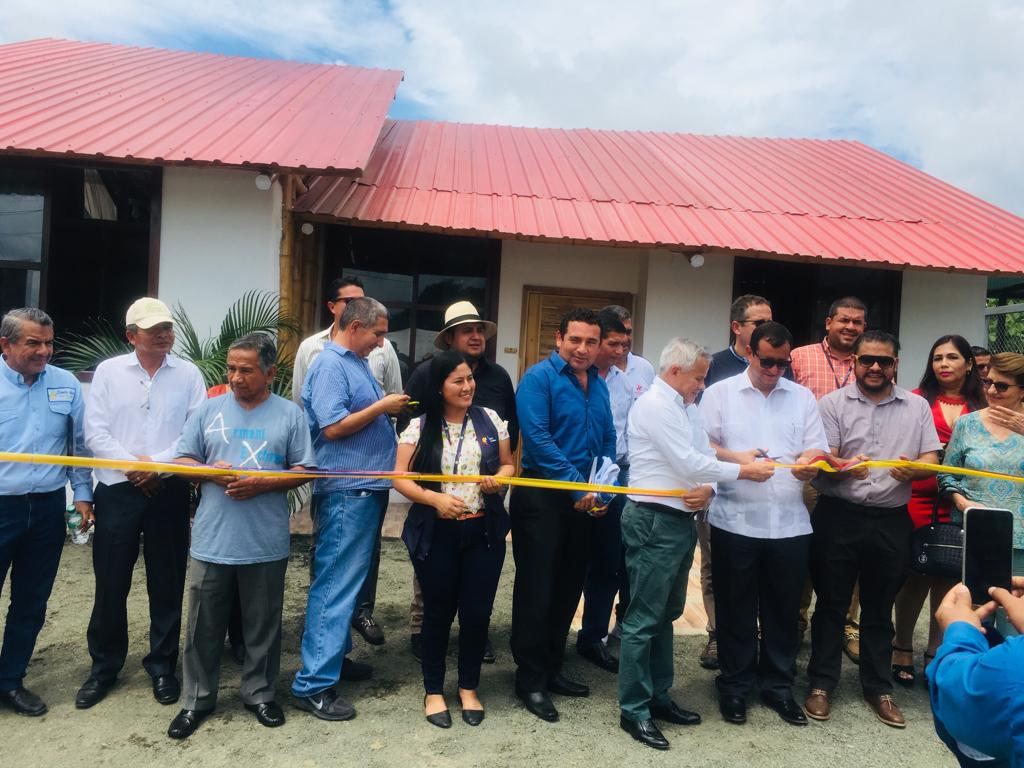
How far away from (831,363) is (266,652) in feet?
11.4

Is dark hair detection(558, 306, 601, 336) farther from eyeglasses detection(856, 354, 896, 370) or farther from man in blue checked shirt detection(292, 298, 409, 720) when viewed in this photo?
Answer: eyeglasses detection(856, 354, 896, 370)

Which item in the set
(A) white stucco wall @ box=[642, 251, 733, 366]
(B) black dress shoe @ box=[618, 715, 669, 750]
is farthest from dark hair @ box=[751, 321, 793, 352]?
(A) white stucco wall @ box=[642, 251, 733, 366]

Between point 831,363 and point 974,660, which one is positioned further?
point 831,363

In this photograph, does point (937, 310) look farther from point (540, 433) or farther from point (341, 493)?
point (341, 493)

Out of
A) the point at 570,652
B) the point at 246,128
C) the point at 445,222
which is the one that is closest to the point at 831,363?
the point at 570,652

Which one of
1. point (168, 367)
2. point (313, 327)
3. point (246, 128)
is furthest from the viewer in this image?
point (313, 327)

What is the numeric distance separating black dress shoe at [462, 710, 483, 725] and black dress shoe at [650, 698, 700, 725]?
0.84 m

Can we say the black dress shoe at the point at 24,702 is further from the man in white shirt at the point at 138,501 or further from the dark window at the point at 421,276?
the dark window at the point at 421,276

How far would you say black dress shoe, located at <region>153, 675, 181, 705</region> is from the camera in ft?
10.7

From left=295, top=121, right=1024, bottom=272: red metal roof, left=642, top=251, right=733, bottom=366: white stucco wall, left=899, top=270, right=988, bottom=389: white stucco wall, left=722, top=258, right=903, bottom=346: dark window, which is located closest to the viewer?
left=295, top=121, right=1024, bottom=272: red metal roof

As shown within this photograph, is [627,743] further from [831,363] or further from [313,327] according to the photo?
[313,327]

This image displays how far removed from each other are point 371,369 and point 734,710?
2622 mm

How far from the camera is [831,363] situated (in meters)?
4.14

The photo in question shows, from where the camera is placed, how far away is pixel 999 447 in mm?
3412
